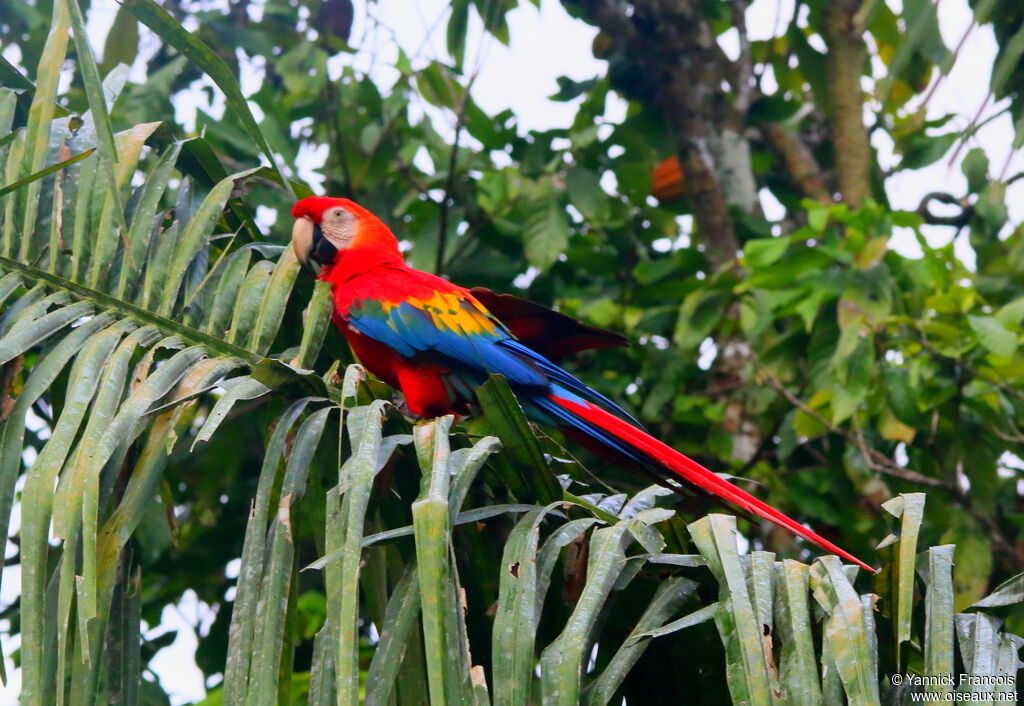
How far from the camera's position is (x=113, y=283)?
1.47m

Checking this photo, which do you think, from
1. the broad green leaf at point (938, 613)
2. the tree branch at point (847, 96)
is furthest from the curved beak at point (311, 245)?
the tree branch at point (847, 96)

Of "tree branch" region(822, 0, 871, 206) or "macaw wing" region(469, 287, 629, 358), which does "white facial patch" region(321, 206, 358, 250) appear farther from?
"tree branch" region(822, 0, 871, 206)

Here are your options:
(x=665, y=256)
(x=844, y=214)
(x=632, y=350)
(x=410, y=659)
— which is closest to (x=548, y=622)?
(x=410, y=659)

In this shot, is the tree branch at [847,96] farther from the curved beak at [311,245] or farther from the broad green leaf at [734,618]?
the broad green leaf at [734,618]

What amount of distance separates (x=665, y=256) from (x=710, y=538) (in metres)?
2.44

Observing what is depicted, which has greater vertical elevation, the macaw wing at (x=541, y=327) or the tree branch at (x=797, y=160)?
the tree branch at (x=797, y=160)

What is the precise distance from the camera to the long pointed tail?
124cm

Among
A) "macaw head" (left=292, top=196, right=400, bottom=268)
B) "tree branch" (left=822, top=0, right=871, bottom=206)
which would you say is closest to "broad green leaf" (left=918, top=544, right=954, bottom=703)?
"macaw head" (left=292, top=196, right=400, bottom=268)

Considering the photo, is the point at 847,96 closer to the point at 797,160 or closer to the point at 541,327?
the point at 797,160

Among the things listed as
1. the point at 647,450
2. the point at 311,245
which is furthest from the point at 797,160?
the point at 647,450

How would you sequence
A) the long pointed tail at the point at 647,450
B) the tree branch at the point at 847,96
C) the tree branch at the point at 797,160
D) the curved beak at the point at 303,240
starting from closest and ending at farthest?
the long pointed tail at the point at 647,450 < the curved beak at the point at 303,240 < the tree branch at the point at 847,96 < the tree branch at the point at 797,160

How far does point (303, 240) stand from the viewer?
5.71ft

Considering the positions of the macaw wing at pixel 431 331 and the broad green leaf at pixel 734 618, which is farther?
the macaw wing at pixel 431 331

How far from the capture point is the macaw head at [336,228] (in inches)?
76.0
